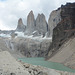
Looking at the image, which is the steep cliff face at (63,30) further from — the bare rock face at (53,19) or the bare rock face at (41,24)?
the bare rock face at (41,24)

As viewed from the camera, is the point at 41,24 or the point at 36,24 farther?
the point at 36,24

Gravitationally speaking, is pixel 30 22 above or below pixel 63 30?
above

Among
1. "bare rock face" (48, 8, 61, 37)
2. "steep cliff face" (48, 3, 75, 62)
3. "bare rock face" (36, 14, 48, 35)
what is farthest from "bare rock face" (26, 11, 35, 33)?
"steep cliff face" (48, 3, 75, 62)

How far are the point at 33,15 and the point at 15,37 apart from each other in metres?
29.2

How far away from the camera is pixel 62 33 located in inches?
3410

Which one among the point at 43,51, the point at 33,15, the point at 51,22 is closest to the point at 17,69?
the point at 43,51

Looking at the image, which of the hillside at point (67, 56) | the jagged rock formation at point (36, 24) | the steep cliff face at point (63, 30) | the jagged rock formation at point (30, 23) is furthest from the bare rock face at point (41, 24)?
the hillside at point (67, 56)

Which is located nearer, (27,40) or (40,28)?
(27,40)

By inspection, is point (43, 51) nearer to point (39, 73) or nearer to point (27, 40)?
point (27, 40)

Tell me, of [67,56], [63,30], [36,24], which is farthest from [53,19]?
[67,56]

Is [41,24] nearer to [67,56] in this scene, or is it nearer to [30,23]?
[30,23]

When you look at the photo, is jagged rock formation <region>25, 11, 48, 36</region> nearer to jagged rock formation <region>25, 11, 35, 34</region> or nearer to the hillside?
jagged rock formation <region>25, 11, 35, 34</region>

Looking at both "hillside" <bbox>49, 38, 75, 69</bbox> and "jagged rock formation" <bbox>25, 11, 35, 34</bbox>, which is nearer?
"hillside" <bbox>49, 38, 75, 69</bbox>

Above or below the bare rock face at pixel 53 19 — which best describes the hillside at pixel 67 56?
below
